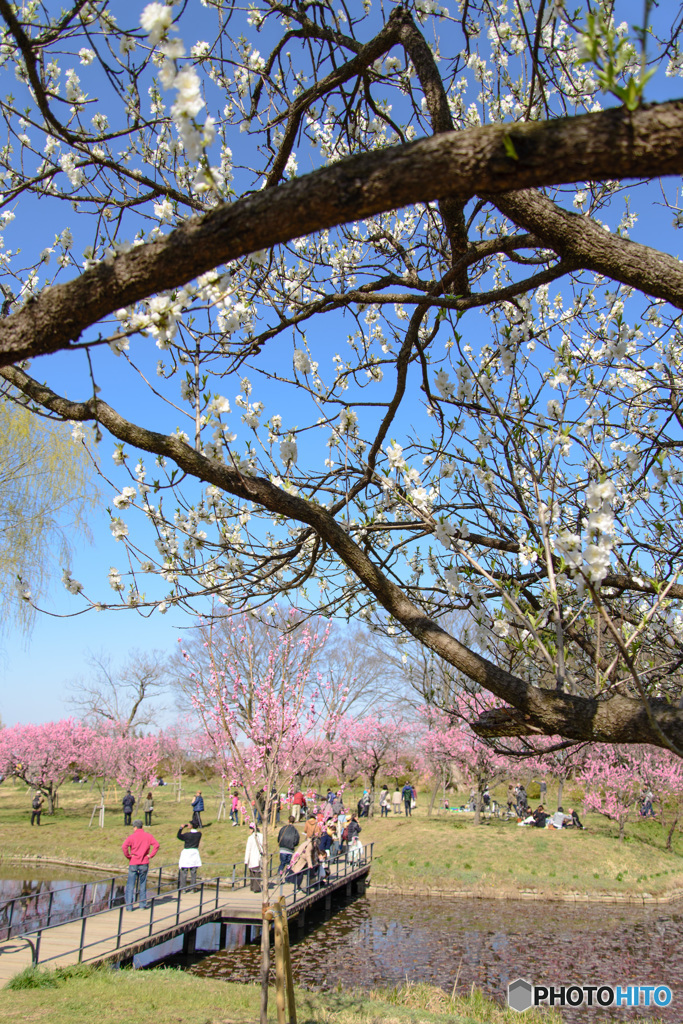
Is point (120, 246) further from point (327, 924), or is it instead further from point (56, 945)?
point (327, 924)

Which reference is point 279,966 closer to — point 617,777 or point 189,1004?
point 189,1004

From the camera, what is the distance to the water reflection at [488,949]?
8898 millimetres

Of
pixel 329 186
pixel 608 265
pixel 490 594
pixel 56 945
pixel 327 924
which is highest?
pixel 608 265

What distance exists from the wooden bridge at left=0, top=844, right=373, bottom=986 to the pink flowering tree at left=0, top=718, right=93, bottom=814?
1275 centimetres

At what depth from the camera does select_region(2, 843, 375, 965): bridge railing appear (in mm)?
7195

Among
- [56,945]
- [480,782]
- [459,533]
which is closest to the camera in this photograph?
[459,533]

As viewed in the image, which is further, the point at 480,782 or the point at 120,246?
the point at 480,782

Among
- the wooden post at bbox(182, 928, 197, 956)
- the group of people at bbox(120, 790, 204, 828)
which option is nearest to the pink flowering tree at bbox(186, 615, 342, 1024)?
the wooden post at bbox(182, 928, 197, 956)

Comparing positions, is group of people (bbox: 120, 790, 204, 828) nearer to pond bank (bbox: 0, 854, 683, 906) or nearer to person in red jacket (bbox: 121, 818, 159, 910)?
pond bank (bbox: 0, 854, 683, 906)

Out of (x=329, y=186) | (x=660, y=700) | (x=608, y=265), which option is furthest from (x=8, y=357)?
(x=660, y=700)

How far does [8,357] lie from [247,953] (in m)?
10.8

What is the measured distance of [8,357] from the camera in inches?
68.9

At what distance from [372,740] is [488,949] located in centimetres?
1763

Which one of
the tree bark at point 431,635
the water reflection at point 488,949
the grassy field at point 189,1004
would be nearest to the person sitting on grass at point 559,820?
the water reflection at point 488,949
